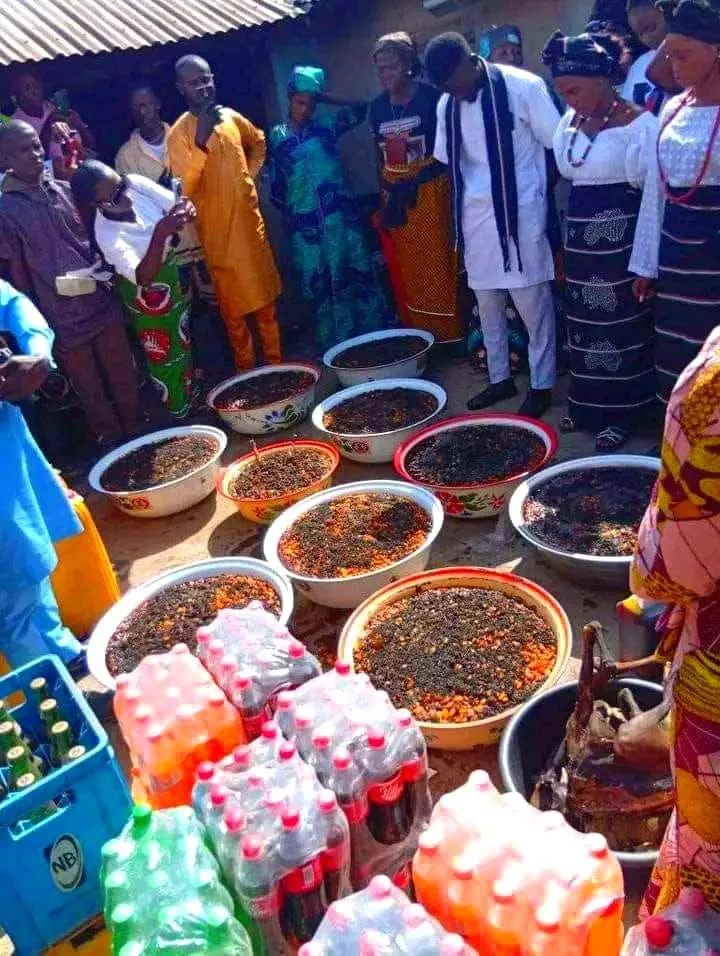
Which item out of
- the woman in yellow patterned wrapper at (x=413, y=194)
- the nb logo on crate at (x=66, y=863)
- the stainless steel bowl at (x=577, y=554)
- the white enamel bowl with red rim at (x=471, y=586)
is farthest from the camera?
the woman in yellow patterned wrapper at (x=413, y=194)

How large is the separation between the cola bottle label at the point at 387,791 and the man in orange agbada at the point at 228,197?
4.84 meters

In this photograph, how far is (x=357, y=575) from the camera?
350 centimetres

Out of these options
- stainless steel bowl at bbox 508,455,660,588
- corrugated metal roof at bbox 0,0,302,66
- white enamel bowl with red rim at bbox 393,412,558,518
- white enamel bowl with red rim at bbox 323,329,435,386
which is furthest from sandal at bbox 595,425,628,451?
corrugated metal roof at bbox 0,0,302,66

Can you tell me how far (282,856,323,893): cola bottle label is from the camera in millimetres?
1834

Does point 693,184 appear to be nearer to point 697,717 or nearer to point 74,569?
point 697,717

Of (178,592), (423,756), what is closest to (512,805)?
(423,756)

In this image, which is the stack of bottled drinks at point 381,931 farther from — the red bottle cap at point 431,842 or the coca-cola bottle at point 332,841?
the coca-cola bottle at point 332,841

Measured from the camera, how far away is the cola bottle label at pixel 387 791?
2.05 metres

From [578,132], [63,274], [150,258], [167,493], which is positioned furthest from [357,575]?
[63,274]

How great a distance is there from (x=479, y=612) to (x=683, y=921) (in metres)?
1.73

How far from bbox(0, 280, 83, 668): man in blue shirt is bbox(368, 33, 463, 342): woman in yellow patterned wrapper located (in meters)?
3.61

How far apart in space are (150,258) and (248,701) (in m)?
3.76

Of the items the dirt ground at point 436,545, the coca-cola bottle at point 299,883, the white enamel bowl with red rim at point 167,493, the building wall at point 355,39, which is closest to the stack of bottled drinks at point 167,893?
the coca-cola bottle at point 299,883

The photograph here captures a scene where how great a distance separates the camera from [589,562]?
10.7ft
